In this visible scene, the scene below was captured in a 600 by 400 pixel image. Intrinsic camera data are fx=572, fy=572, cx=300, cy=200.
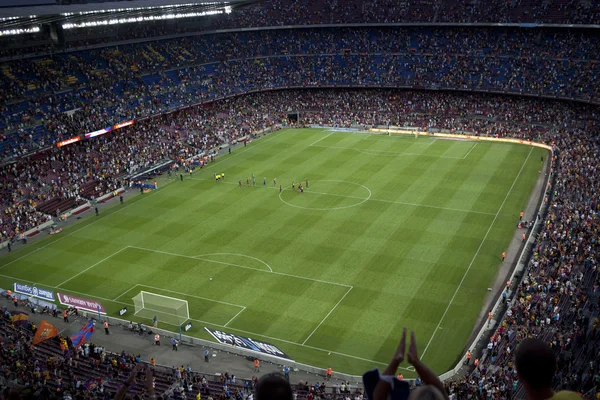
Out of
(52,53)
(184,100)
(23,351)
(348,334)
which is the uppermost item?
(52,53)

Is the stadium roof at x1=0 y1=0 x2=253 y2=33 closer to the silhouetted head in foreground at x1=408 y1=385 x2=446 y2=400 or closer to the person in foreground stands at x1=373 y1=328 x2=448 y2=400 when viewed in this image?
the person in foreground stands at x1=373 y1=328 x2=448 y2=400

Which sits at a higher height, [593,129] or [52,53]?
[52,53]

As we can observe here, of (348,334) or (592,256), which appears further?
(592,256)

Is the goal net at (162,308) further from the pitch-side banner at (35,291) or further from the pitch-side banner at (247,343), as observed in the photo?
the pitch-side banner at (35,291)

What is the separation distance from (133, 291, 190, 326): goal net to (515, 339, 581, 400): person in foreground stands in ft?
101

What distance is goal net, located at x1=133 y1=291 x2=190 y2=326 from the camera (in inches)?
1356

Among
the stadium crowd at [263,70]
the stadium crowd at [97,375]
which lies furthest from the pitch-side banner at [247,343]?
the stadium crowd at [263,70]

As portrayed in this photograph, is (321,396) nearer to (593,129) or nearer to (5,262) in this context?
(5,262)

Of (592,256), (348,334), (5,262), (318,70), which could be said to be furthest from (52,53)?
(592,256)

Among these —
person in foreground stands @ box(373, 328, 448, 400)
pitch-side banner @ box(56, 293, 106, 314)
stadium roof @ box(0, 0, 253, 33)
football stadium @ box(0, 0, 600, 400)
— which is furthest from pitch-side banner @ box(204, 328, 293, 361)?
stadium roof @ box(0, 0, 253, 33)

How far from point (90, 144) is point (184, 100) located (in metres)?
17.2

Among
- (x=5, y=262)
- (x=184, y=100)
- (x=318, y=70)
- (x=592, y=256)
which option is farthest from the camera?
(x=318, y=70)

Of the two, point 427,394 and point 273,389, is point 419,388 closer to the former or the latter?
point 427,394

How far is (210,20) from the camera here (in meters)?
91.1
